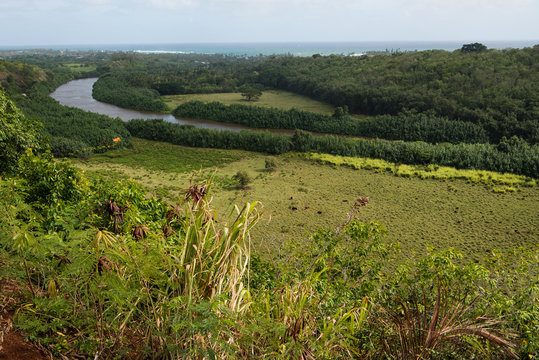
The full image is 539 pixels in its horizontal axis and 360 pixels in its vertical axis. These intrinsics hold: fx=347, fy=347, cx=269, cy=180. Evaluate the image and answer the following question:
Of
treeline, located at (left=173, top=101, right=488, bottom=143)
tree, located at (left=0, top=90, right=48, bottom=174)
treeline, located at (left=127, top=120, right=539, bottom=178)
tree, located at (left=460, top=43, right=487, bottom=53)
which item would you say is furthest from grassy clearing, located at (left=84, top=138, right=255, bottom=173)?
tree, located at (left=460, top=43, right=487, bottom=53)

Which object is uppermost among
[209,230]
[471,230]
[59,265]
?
[209,230]

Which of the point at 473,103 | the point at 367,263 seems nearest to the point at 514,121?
the point at 473,103

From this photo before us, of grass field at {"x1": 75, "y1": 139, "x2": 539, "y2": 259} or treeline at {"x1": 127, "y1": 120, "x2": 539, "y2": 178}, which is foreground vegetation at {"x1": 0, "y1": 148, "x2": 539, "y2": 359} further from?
treeline at {"x1": 127, "y1": 120, "x2": 539, "y2": 178}

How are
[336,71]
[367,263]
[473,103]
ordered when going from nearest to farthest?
[367,263], [473,103], [336,71]

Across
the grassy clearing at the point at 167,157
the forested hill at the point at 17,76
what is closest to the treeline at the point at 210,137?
the grassy clearing at the point at 167,157

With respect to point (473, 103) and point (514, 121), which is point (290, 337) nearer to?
point (514, 121)

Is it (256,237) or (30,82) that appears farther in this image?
(30,82)

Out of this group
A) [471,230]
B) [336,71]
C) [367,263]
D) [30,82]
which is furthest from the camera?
[336,71]

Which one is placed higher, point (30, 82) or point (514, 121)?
point (30, 82)
